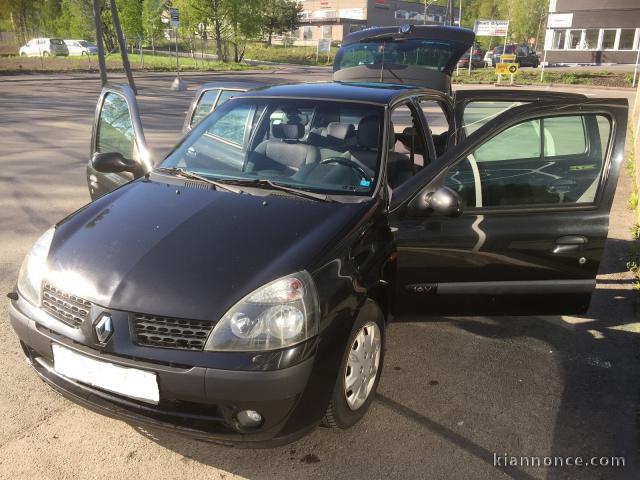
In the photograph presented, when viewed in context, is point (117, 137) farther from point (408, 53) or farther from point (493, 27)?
point (493, 27)

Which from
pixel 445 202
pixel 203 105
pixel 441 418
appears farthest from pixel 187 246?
pixel 203 105

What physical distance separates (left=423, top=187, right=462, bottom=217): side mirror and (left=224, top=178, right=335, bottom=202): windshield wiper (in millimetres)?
577

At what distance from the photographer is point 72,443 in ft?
8.65

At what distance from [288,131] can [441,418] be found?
2011 millimetres

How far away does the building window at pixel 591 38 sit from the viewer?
41.9m

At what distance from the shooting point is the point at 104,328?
7.35ft

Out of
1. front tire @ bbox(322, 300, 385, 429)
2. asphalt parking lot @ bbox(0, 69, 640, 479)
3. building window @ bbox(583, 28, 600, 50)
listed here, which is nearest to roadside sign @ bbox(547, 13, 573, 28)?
building window @ bbox(583, 28, 600, 50)

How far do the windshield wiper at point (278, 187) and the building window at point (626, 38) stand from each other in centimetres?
4670

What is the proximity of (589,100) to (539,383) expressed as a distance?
1.75 m

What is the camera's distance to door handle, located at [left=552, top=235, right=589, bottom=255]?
3205mm

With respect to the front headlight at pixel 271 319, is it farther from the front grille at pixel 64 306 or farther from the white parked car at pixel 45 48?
the white parked car at pixel 45 48

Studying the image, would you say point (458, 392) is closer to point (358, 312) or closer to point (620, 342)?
point (358, 312)

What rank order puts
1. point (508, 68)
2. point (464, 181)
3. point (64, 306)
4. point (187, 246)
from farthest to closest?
point (508, 68)
point (464, 181)
point (187, 246)
point (64, 306)

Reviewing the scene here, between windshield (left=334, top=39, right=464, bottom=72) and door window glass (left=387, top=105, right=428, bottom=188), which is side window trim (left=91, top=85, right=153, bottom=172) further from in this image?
windshield (left=334, top=39, right=464, bottom=72)
